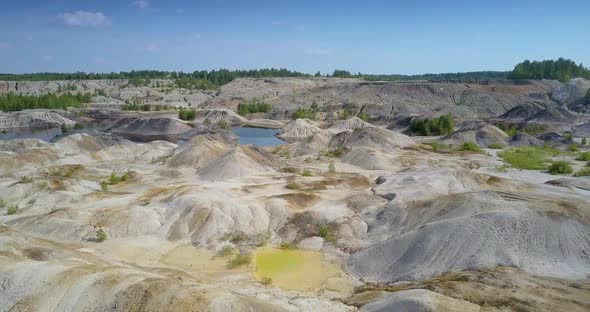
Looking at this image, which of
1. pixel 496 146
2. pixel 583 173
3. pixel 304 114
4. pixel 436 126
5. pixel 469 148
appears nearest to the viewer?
pixel 583 173

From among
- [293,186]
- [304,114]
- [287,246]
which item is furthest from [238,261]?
[304,114]

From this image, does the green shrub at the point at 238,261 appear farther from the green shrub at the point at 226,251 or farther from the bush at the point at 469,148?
the bush at the point at 469,148

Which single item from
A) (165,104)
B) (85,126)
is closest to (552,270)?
(85,126)

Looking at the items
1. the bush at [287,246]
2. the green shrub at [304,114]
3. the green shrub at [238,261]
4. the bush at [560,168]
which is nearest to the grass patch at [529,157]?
the bush at [560,168]

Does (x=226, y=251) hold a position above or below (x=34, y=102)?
below

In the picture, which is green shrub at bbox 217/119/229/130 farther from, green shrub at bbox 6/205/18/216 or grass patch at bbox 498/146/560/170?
green shrub at bbox 6/205/18/216

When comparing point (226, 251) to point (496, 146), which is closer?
point (226, 251)

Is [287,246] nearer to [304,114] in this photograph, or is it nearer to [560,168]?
[560,168]
